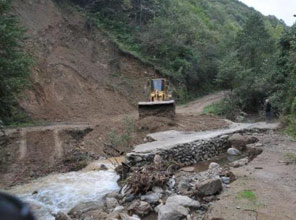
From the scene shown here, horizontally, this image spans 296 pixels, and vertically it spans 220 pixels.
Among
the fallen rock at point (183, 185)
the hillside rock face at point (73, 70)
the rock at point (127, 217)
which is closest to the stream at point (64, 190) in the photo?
the rock at point (127, 217)

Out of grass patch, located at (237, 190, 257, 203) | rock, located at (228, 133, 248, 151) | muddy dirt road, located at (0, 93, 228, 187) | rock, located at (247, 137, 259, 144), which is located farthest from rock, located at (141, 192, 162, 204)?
rock, located at (247, 137, 259, 144)

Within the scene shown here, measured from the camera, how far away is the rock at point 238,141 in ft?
49.4

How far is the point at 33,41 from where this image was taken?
2666cm

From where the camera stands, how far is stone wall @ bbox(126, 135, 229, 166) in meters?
12.3

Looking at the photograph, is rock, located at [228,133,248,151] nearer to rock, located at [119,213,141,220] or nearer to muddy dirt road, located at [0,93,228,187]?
muddy dirt road, located at [0,93,228,187]

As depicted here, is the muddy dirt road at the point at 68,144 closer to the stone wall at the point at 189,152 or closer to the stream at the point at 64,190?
the stream at the point at 64,190

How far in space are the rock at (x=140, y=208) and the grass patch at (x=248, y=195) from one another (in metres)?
2.40

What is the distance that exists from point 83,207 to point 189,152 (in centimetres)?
582

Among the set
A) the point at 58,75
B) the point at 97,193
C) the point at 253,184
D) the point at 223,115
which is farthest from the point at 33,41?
the point at 253,184

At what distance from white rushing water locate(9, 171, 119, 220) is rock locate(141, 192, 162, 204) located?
1448 millimetres

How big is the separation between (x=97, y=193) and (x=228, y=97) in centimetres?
2092

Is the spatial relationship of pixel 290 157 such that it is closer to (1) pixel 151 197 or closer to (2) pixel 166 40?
(1) pixel 151 197

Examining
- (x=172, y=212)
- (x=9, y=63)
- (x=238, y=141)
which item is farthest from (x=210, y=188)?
(x=9, y=63)

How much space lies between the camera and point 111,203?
31.4 ft
